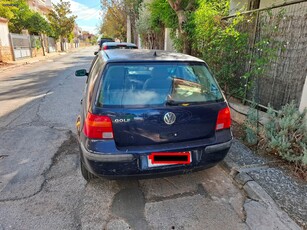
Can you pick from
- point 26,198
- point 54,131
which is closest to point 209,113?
point 26,198

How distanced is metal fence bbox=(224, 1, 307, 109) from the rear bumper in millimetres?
2337

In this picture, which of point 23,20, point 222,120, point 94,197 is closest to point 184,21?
point 222,120

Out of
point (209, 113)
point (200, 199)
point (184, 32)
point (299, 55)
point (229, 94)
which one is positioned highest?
point (184, 32)

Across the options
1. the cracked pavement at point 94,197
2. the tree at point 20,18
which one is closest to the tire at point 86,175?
the cracked pavement at point 94,197

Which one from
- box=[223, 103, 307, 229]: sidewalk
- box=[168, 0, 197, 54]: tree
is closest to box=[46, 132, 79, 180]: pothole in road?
box=[223, 103, 307, 229]: sidewalk

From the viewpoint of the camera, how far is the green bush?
2.95 m

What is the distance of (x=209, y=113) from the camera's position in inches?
95.0

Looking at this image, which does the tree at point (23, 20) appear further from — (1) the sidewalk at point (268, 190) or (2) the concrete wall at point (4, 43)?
(1) the sidewalk at point (268, 190)

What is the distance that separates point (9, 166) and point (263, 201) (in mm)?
3321

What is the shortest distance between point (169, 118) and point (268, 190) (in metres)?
1.48

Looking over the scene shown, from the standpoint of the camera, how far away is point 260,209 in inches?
92.6

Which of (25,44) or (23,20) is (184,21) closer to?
(25,44)

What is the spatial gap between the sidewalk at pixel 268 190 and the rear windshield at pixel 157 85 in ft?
3.71

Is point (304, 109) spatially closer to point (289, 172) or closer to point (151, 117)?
point (289, 172)
